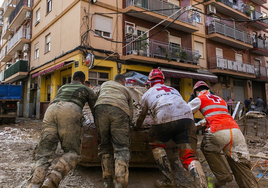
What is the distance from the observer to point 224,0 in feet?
58.0

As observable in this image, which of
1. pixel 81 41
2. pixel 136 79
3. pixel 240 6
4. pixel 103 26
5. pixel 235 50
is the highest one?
pixel 240 6

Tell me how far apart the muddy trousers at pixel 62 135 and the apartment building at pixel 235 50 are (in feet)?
49.5

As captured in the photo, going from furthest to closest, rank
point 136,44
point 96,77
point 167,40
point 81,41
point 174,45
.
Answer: point 167,40 < point 174,45 < point 136,44 < point 96,77 < point 81,41

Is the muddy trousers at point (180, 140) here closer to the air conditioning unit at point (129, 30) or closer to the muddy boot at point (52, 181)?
the muddy boot at point (52, 181)

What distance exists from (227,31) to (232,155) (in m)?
17.0

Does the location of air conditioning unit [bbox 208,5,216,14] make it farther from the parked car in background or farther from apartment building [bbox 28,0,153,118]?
the parked car in background

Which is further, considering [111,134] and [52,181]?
[111,134]

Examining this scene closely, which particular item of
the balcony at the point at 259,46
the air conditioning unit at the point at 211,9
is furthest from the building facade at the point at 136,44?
the balcony at the point at 259,46

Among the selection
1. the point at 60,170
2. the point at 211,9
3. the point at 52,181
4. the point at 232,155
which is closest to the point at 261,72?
the point at 211,9

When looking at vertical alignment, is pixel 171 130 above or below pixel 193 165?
above

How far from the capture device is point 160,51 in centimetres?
1259

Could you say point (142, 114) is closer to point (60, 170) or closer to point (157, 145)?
point (157, 145)

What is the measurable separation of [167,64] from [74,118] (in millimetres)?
10883

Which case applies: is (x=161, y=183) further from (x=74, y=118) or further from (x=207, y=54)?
(x=207, y=54)
